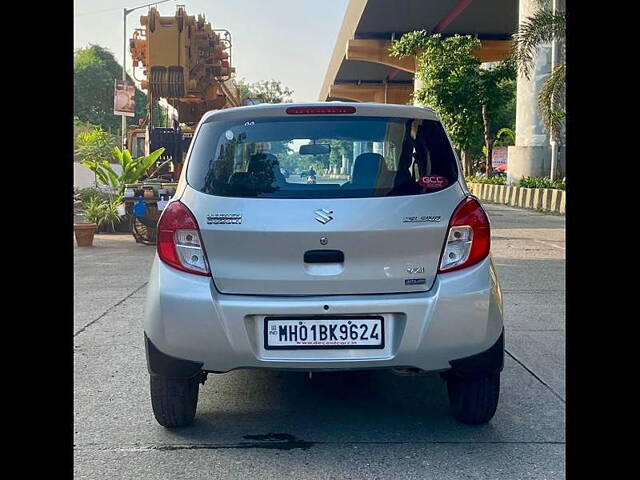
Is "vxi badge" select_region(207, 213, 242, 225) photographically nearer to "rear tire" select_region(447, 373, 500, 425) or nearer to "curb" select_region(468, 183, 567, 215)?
"rear tire" select_region(447, 373, 500, 425)

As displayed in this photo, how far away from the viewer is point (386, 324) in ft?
10.9

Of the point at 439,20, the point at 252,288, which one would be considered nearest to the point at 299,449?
the point at 252,288

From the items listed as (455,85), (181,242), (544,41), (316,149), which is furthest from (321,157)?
(455,85)

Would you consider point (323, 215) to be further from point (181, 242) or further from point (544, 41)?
point (544, 41)

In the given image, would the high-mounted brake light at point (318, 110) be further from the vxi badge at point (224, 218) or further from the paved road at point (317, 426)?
the paved road at point (317, 426)

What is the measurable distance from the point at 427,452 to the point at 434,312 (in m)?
0.69

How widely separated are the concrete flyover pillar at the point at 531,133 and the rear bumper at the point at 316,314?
18.7 metres

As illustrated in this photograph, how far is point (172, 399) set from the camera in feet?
12.0

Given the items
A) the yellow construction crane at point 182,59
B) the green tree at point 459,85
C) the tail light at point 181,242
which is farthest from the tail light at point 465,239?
the green tree at point 459,85

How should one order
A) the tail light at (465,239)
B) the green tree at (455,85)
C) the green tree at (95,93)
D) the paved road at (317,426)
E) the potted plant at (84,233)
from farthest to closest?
1. the green tree at (95,93)
2. the green tree at (455,85)
3. the potted plant at (84,233)
4. the tail light at (465,239)
5. the paved road at (317,426)

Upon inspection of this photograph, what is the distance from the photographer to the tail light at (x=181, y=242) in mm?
3400

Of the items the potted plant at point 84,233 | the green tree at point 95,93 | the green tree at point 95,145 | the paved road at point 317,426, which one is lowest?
the paved road at point 317,426

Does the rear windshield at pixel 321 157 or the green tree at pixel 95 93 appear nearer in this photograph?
the rear windshield at pixel 321 157
